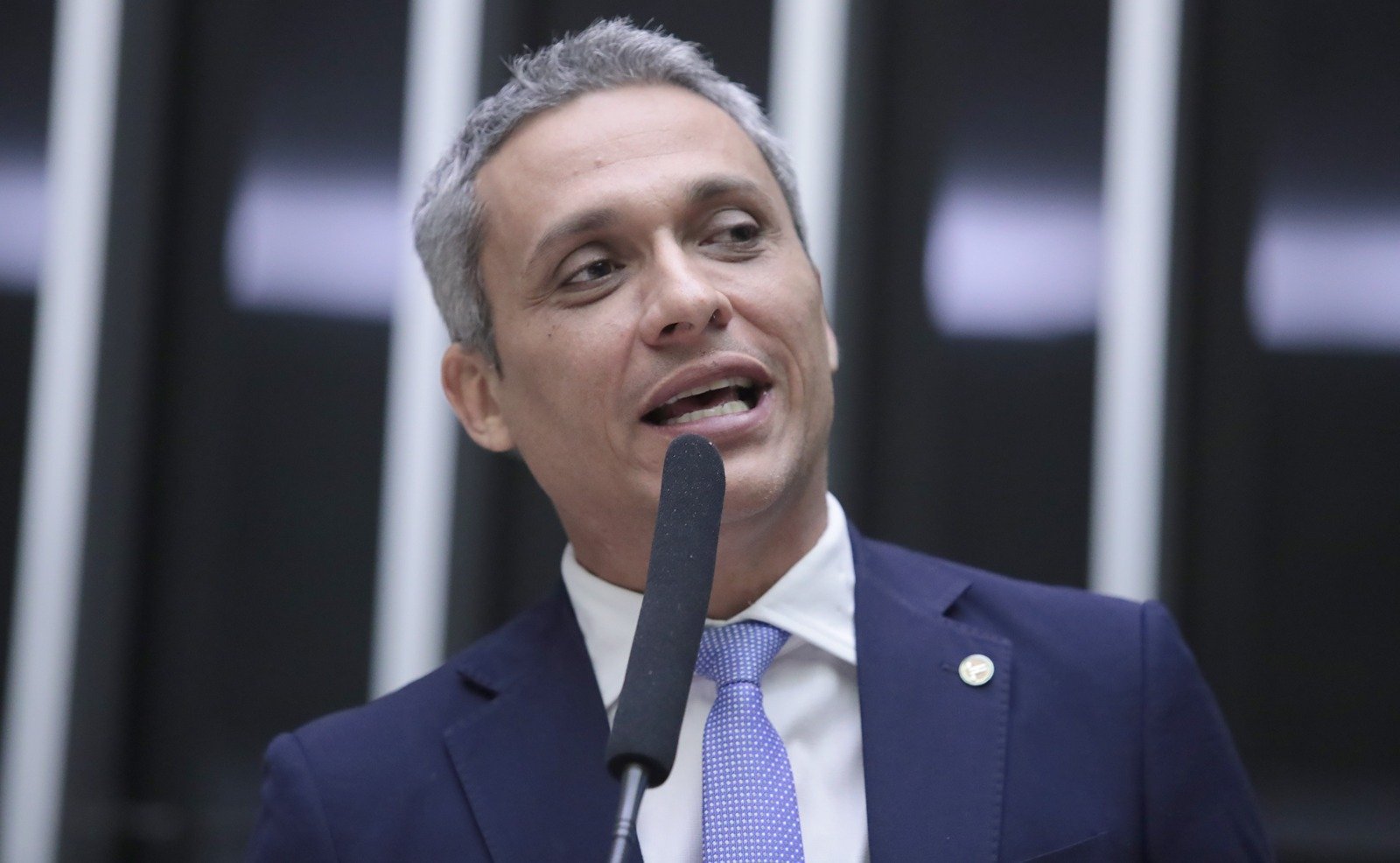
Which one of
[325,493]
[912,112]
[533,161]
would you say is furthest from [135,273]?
[912,112]

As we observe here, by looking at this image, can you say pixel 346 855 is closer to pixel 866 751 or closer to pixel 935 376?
pixel 866 751

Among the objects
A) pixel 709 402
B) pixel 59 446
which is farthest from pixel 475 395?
pixel 59 446

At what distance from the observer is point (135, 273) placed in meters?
2.69

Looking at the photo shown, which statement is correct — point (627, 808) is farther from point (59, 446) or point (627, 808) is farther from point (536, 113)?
point (59, 446)

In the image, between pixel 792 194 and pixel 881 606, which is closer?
pixel 881 606

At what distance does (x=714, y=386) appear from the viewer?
4.69 ft

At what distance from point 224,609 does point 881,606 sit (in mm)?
1670

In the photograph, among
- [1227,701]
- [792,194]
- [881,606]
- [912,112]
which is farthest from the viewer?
[912,112]

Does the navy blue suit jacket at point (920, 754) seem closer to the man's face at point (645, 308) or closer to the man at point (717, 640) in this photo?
the man at point (717, 640)

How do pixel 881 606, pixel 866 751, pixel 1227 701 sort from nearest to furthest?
1. pixel 866 751
2. pixel 881 606
3. pixel 1227 701

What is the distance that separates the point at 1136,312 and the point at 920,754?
53.9 inches

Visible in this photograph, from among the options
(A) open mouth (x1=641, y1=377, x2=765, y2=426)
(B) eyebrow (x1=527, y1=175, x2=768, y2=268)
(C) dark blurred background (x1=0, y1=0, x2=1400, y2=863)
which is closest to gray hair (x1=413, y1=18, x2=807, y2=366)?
(B) eyebrow (x1=527, y1=175, x2=768, y2=268)

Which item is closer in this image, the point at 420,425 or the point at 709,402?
the point at 709,402

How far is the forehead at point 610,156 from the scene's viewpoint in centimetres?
152
